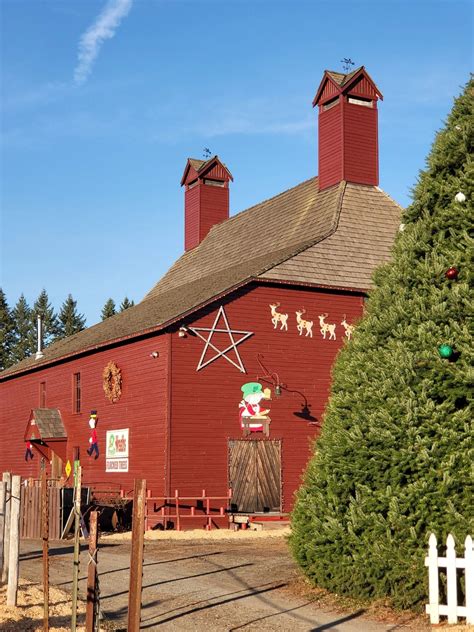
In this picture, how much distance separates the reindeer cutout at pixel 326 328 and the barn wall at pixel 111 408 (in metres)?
5.20

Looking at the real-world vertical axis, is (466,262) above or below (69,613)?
above

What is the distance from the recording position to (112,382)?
28734 mm

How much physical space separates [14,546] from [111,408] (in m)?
16.6

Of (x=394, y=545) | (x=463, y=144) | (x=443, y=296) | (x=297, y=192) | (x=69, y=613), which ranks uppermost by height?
(x=297, y=192)

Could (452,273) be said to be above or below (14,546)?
above

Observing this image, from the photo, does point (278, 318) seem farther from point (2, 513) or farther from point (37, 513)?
point (2, 513)

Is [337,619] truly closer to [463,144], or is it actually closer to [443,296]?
[443,296]

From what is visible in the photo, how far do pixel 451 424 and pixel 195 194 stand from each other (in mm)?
31640

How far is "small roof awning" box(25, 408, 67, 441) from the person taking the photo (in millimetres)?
32844

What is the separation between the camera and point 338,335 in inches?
1090

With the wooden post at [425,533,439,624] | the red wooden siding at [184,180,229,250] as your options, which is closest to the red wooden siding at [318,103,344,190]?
the red wooden siding at [184,180,229,250]

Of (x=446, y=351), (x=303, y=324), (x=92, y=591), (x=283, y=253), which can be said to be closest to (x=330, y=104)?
(x=283, y=253)

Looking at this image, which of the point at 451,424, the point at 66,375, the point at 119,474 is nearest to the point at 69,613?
the point at 451,424

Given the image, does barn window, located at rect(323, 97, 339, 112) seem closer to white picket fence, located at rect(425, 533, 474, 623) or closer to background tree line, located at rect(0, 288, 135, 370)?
white picket fence, located at rect(425, 533, 474, 623)
